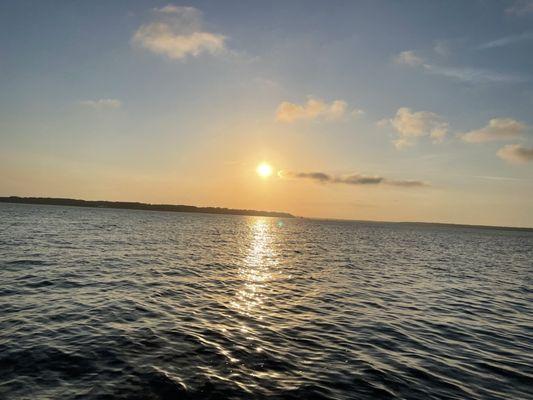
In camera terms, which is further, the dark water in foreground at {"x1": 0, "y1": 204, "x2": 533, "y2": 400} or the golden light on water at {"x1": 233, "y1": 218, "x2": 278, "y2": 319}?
the golden light on water at {"x1": 233, "y1": 218, "x2": 278, "y2": 319}

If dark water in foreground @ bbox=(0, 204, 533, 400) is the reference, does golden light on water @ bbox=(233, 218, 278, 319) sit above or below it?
below

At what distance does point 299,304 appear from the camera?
77.9ft

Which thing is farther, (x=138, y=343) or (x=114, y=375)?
(x=138, y=343)

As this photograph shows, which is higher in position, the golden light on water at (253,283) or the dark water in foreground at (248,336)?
the dark water in foreground at (248,336)

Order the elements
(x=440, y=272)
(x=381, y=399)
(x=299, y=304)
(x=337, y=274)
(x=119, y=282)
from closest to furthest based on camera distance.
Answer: (x=381, y=399), (x=299, y=304), (x=119, y=282), (x=337, y=274), (x=440, y=272)

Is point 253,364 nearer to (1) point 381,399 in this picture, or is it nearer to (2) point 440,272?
(1) point 381,399

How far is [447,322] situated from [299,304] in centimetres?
918

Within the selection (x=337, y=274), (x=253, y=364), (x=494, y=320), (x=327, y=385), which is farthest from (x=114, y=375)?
(x=337, y=274)

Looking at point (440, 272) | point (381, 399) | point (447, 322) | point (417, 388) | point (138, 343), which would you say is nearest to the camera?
point (381, 399)

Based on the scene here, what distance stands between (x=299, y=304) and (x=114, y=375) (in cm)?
1395

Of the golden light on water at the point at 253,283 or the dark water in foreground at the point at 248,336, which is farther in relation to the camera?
the golden light on water at the point at 253,283

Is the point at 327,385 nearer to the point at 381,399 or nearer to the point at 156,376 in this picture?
the point at 381,399

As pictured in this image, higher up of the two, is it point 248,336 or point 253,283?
point 248,336

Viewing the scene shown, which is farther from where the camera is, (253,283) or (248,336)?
(253,283)
